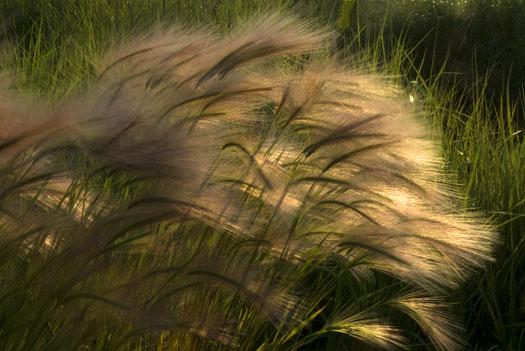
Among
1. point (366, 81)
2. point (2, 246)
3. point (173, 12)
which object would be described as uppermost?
point (366, 81)

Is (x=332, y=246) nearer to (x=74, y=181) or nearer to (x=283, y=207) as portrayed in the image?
(x=283, y=207)

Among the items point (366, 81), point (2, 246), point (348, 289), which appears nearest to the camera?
point (2, 246)

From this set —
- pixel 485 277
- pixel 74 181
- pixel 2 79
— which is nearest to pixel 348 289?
pixel 485 277

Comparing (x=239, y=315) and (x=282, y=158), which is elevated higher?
(x=282, y=158)

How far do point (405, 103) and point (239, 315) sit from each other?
21.6 inches

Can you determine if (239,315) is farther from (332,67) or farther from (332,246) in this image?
(332,67)

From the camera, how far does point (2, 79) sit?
156cm

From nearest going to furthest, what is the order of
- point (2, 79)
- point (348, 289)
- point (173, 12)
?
point (2, 79) → point (348, 289) → point (173, 12)

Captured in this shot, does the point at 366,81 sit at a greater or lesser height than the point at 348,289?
greater

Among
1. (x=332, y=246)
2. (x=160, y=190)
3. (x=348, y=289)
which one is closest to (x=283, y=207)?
(x=332, y=246)

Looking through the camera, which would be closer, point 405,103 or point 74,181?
point 74,181

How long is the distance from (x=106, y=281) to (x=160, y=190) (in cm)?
15

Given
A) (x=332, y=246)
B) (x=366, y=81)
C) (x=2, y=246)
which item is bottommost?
(x=332, y=246)

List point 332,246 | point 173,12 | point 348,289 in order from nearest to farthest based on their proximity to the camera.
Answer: point 332,246 < point 348,289 < point 173,12
